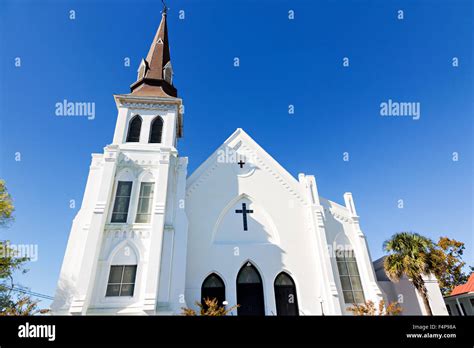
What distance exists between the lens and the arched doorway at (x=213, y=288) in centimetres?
1187

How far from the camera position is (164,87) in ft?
57.3

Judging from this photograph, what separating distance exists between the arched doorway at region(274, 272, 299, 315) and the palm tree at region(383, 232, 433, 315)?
5452 mm

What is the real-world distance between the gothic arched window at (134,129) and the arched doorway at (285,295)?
11.8 metres

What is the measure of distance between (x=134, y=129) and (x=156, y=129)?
135cm

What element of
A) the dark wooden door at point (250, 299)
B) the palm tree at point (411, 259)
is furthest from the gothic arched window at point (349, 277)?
the dark wooden door at point (250, 299)

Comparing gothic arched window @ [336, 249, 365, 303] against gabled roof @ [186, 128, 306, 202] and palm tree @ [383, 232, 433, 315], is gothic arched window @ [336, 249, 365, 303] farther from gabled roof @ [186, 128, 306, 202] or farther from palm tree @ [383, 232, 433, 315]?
gabled roof @ [186, 128, 306, 202]

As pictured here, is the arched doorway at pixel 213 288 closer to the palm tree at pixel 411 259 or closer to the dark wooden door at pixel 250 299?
the dark wooden door at pixel 250 299

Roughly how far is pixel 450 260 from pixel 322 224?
2504 centimetres

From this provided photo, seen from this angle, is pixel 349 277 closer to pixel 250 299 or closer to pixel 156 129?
pixel 250 299

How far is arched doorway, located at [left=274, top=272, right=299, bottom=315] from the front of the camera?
12.1m

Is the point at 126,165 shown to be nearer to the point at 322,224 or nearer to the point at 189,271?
the point at 189,271

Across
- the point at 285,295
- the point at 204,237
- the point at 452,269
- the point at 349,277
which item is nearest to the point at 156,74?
the point at 204,237
